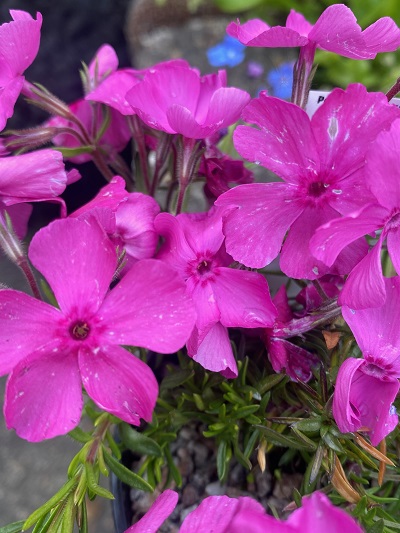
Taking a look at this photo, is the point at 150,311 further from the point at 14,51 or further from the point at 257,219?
the point at 14,51

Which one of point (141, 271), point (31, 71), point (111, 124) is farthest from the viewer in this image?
point (31, 71)

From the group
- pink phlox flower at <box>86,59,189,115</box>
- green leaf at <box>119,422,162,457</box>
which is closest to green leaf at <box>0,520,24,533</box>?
green leaf at <box>119,422,162,457</box>

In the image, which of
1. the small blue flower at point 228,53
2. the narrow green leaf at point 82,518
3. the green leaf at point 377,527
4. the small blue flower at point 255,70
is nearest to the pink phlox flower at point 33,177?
the narrow green leaf at point 82,518

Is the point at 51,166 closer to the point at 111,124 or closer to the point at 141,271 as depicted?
the point at 141,271

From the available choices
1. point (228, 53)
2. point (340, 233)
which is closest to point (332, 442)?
point (340, 233)

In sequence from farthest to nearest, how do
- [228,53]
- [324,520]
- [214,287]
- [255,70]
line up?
[255,70] → [228,53] → [214,287] → [324,520]

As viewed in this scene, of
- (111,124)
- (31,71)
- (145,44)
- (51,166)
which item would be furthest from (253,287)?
(145,44)
